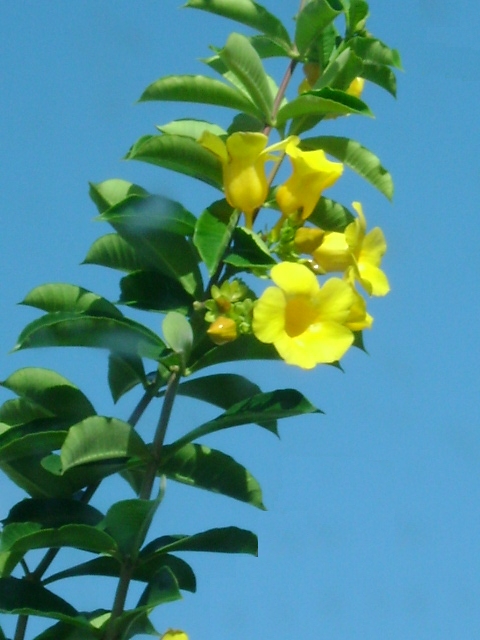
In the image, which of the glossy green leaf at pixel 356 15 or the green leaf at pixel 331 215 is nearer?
the green leaf at pixel 331 215

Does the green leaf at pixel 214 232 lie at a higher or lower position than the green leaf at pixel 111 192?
lower

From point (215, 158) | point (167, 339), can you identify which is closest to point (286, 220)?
point (215, 158)

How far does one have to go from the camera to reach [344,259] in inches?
63.7

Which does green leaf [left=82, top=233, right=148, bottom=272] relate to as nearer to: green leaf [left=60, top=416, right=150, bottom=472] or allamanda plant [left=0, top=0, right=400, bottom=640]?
allamanda plant [left=0, top=0, right=400, bottom=640]

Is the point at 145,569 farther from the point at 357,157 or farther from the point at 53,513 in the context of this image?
the point at 357,157

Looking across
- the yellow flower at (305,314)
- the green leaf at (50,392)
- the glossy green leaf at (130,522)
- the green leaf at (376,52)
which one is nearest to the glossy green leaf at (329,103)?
the green leaf at (376,52)

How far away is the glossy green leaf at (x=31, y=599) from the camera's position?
1504 millimetres

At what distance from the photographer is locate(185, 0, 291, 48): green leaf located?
1903 mm

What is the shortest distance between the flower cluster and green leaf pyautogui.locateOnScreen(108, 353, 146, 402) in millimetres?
212

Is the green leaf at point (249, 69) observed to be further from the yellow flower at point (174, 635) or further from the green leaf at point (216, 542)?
the yellow flower at point (174, 635)

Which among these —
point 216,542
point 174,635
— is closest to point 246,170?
point 216,542

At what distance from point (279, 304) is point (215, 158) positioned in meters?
0.35

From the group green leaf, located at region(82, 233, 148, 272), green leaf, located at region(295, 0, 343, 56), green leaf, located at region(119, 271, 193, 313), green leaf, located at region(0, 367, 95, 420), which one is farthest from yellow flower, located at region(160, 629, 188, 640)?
green leaf, located at region(295, 0, 343, 56)

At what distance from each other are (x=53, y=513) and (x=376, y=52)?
1093 mm
